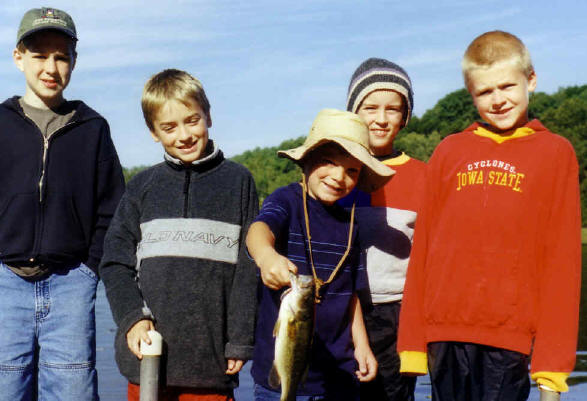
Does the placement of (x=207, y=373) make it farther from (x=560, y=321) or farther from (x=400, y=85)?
(x=400, y=85)

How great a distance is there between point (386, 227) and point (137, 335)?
1.58 m

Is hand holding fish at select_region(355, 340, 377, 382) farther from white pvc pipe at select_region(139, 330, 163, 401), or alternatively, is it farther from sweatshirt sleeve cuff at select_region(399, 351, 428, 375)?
white pvc pipe at select_region(139, 330, 163, 401)

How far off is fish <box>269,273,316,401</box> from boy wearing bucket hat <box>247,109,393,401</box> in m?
0.49

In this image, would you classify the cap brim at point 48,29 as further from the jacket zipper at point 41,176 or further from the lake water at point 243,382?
the lake water at point 243,382

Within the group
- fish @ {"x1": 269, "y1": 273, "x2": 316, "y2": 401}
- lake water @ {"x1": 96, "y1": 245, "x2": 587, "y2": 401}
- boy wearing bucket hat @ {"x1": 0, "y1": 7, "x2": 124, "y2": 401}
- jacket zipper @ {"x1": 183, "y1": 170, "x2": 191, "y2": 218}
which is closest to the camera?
fish @ {"x1": 269, "y1": 273, "x2": 316, "y2": 401}

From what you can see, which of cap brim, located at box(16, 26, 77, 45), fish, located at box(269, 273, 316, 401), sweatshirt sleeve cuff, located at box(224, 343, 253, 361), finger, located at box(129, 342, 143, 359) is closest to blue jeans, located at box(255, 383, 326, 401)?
sweatshirt sleeve cuff, located at box(224, 343, 253, 361)

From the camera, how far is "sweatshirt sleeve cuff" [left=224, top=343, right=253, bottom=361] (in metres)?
4.18

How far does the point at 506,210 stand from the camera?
374 centimetres

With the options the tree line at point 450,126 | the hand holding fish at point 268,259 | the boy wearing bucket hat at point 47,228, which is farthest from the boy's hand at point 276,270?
the tree line at point 450,126

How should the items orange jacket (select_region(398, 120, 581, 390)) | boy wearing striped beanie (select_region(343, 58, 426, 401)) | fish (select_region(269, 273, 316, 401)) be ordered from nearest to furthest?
fish (select_region(269, 273, 316, 401)), orange jacket (select_region(398, 120, 581, 390)), boy wearing striped beanie (select_region(343, 58, 426, 401))

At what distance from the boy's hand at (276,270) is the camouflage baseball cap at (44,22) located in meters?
2.27

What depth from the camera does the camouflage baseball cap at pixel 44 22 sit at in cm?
473

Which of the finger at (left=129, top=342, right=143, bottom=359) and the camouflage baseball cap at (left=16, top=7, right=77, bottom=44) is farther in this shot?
the camouflage baseball cap at (left=16, top=7, right=77, bottom=44)

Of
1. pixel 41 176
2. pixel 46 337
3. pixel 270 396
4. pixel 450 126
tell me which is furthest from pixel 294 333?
pixel 450 126
